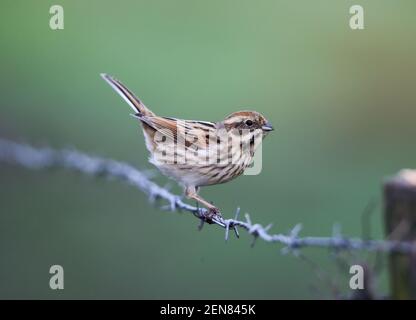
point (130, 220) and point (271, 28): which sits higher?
point (271, 28)

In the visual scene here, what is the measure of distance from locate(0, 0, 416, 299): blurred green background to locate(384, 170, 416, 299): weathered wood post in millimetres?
2582

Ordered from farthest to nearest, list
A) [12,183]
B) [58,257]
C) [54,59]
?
[54,59]
[12,183]
[58,257]

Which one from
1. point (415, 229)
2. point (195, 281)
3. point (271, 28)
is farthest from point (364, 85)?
point (415, 229)

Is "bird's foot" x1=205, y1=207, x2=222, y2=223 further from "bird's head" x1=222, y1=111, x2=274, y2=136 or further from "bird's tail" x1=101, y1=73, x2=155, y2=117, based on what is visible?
"bird's tail" x1=101, y1=73, x2=155, y2=117

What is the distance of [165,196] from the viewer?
17.5ft

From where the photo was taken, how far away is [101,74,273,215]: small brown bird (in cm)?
613

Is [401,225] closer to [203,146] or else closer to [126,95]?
[203,146]

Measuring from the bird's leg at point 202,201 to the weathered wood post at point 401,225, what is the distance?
151 centimetres

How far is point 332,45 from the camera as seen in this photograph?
13.0 metres

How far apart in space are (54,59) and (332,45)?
14.6ft

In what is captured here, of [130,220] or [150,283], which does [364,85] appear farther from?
[150,283]

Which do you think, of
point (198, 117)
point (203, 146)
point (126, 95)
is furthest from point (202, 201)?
point (198, 117)

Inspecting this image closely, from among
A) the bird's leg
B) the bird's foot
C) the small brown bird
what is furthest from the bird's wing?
the bird's foot

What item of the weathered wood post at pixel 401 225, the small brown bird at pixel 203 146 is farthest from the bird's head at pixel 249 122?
the weathered wood post at pixel 401 225
